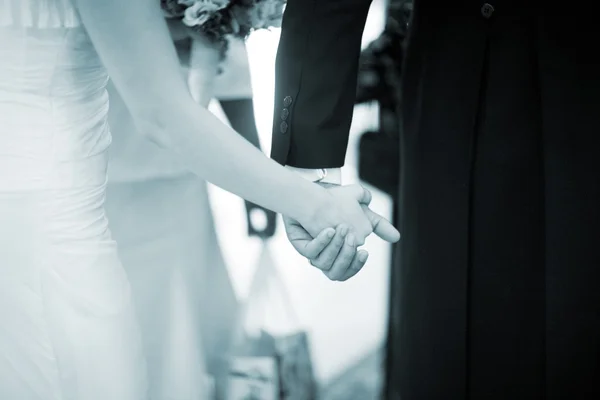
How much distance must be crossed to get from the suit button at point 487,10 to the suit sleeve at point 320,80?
0.16 m

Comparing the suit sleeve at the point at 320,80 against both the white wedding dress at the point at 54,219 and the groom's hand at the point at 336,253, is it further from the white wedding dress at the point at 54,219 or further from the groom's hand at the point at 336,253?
the white wedding dress at the point at 54,219

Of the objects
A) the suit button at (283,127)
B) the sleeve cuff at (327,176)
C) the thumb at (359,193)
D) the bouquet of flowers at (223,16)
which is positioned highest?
the bouquet of flowers at (223,16)

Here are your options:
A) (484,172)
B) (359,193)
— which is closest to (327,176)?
(359,193)

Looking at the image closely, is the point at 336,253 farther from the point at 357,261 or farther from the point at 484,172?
the point at 484,172

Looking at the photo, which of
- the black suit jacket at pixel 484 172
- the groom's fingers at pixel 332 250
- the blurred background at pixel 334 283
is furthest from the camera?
the blurred background at pixel 334 283

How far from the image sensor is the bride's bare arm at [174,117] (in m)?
0.87

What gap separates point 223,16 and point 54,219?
15.6 inches

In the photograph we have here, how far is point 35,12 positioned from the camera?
896 mm

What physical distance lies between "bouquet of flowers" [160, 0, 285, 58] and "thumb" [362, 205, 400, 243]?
34cm

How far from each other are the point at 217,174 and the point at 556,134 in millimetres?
423

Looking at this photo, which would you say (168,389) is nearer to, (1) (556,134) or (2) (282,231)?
(2) (282,231)

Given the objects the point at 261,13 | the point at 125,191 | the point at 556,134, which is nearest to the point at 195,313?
the point at 125,191

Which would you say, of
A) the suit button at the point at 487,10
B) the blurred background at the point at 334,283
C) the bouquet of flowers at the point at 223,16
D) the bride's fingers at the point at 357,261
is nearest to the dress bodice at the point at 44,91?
the bouquet of flowers at the point at 223,16

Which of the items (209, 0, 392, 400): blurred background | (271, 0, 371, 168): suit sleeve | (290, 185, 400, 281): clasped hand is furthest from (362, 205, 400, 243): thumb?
(209, 0, 392, 400): blurred background
